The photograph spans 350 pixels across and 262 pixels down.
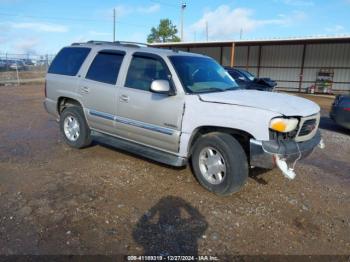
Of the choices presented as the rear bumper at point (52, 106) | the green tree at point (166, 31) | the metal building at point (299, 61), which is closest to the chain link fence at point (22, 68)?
the metal building at point (299, 61)

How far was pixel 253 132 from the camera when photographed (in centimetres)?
393

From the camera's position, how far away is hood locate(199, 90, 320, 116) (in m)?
3.94

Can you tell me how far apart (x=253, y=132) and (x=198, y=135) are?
95 cm

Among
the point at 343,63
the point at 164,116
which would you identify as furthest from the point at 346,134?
the point at 343,63

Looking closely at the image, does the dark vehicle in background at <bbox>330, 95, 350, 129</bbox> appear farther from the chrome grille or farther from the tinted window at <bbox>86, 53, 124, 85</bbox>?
the tinted window at <bbox>86, 53, 124, 85</bbox>

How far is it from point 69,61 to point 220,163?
3.78 m

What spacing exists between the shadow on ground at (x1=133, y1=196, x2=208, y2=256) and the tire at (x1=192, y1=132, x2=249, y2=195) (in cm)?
51

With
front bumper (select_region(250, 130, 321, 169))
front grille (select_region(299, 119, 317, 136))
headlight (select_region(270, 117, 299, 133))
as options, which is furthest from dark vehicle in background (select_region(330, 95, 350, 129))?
headlight (select_region(270, 117, 299, 133))

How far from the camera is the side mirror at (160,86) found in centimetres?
432

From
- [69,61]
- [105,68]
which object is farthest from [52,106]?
[105,68]

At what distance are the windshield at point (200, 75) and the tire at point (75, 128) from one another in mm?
2282

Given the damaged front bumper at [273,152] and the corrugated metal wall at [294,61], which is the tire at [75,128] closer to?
the damaged front bumper at [273,152]

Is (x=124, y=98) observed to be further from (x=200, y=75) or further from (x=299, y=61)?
(x=299, y=61)

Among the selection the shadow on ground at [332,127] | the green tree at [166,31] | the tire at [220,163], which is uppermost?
the green tree at [166,31]
